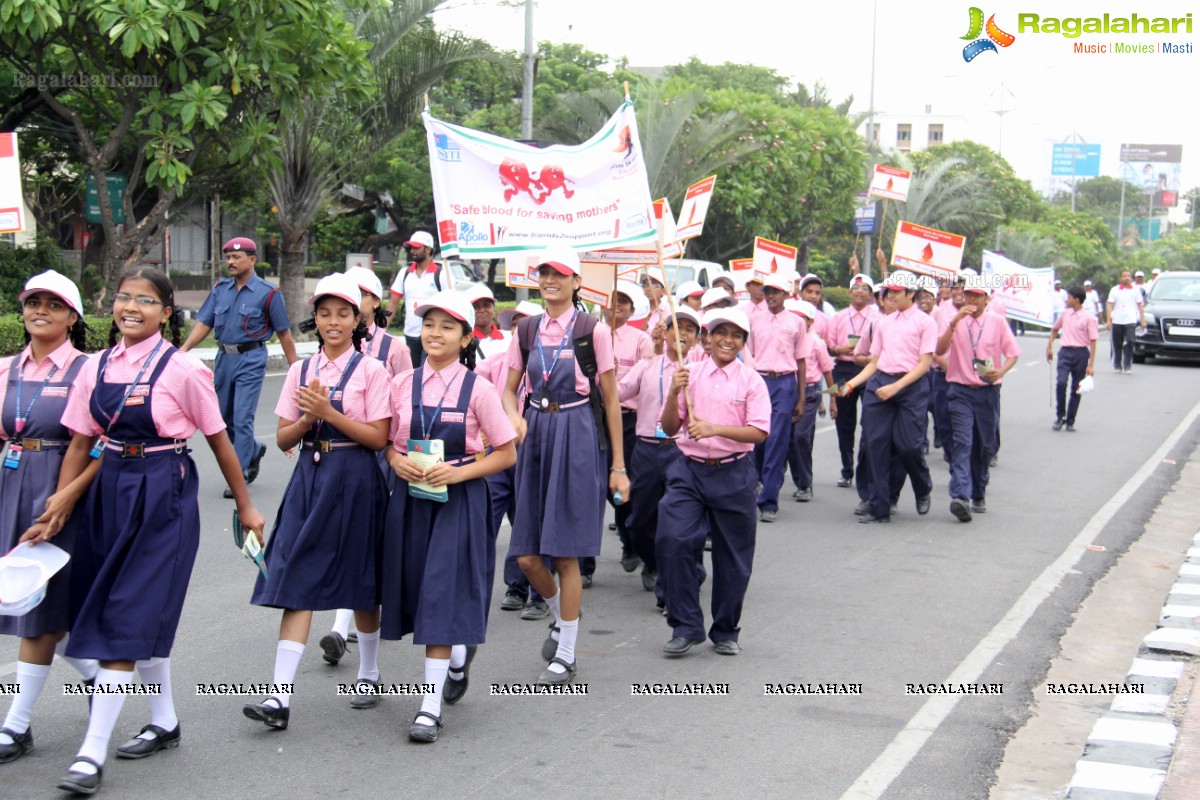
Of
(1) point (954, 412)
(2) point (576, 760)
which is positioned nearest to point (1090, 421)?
(1) point (954, 412)

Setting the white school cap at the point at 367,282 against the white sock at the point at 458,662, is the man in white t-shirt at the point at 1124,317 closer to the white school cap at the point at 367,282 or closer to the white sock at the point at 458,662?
the white school cap at the point at 367,282

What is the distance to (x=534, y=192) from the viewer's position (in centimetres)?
714

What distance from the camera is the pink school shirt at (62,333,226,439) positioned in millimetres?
4762

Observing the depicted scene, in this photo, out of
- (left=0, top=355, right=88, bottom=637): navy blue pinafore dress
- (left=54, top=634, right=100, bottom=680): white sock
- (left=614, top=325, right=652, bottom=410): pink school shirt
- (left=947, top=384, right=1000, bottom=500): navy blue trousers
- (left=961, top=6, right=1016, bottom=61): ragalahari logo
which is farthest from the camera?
(left=961, top=6, right=1016, bottom=61): ragalahari logo

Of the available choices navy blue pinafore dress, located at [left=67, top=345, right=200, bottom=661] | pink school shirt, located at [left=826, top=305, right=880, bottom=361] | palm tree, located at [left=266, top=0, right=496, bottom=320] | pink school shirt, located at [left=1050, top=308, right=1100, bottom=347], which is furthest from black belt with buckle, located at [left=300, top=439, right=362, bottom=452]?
palm tree, located at [left=266, top=0, right=496, bottom=320]

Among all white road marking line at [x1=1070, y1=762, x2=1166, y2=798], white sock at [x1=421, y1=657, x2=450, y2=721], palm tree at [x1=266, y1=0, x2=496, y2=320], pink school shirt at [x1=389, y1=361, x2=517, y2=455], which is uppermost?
palm tree at [x1=266, y1=0, x2=496, y2=320]

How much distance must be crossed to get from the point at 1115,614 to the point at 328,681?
15.1 ft

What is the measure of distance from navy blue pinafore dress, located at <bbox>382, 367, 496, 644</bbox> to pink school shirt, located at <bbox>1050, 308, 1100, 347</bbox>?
499 inches

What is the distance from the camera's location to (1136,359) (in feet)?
93.2

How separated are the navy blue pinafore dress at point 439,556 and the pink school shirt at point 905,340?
5.55 m

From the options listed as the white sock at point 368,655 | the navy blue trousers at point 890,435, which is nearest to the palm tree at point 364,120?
the navy blue trousers at point 890,435

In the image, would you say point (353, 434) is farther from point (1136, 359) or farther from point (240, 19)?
point (1136, 359)

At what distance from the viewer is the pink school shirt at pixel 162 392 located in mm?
4762

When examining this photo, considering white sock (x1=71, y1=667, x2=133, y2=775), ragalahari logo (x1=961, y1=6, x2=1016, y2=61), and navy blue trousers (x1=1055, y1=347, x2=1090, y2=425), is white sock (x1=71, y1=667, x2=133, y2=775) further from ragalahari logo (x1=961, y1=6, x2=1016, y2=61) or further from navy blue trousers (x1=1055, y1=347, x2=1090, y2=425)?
ragalahari logo (x1=961, y1=6, x2=1016, y2=61)
